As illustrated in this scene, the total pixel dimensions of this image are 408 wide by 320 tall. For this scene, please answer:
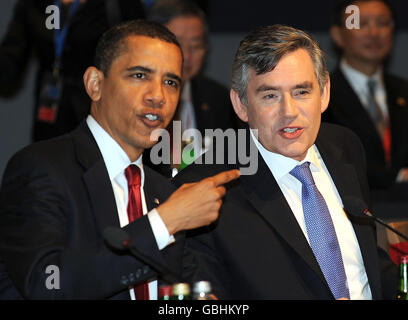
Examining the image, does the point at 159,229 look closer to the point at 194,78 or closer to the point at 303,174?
the point at 303,174

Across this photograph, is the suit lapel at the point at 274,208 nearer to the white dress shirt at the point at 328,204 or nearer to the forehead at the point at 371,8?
the white dress shirt at the point at 328,204

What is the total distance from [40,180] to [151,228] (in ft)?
1.57

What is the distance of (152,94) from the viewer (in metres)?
3.21

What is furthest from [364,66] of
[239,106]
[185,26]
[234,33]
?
[239,106]

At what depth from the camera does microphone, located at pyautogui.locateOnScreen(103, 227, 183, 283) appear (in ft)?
7.90

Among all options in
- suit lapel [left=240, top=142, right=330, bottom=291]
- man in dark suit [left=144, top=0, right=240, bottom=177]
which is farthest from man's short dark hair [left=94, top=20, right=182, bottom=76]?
man in dark suit [left=144, top=0, right=240, bottom=177]

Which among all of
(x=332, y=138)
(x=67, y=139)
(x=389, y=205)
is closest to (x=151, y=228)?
(x=67, y=139)

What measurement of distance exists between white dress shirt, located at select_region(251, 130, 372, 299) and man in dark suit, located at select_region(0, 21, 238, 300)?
34 centimetres

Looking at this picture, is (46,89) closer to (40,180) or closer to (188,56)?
(188,56)

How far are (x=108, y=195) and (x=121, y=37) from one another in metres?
0.72

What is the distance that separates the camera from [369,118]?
5.70 m

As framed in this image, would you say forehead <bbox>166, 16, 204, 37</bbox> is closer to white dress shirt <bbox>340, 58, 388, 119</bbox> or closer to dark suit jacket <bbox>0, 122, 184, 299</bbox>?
white dress shirt <bbox>340, 58, 388, 119</bbox>

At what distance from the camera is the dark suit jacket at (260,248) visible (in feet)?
9.55

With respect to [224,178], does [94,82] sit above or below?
above
